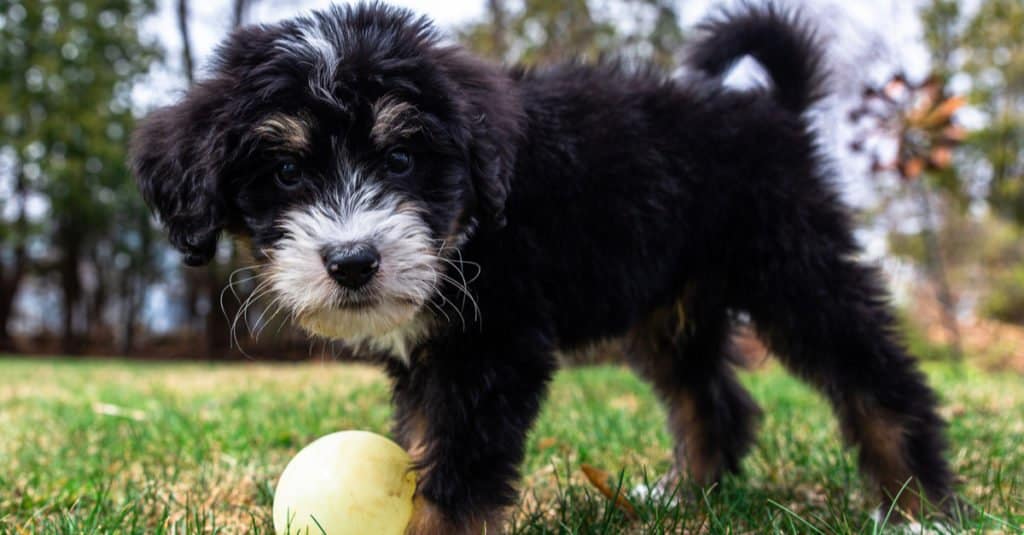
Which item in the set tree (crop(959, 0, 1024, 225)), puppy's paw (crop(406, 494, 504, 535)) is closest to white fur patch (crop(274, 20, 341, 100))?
puppy's paw (crop(406, 494, 504, 535))

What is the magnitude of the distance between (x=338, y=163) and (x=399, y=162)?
18cm

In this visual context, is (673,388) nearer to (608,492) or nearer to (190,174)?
(608,492)

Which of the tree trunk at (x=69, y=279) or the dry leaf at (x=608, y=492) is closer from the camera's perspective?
the dry leaf at (x=608, y=492)

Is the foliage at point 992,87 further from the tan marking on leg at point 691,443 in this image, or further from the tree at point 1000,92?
the tan marking on leg at point 691,443

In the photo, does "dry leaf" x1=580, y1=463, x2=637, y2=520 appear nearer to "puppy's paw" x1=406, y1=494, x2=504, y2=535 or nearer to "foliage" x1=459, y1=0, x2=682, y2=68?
"puppy's paw" x1=406, y1=494, x2=504, y2=535

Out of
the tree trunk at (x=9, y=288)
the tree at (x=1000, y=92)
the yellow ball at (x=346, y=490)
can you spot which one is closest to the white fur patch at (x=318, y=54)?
the yellow ball at (x=346, y=490)

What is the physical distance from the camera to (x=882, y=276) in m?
3.54

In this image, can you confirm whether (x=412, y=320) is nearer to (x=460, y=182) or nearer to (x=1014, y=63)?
(x=460, y=182)

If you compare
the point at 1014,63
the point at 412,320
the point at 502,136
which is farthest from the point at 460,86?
the point at 1014,63

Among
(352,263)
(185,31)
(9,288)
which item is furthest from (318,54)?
(9,288)

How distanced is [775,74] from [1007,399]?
376 centimetres

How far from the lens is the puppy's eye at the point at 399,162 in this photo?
2467 millimetres

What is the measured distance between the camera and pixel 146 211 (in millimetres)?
17000

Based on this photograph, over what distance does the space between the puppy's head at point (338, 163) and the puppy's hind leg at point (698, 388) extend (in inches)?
61.8
